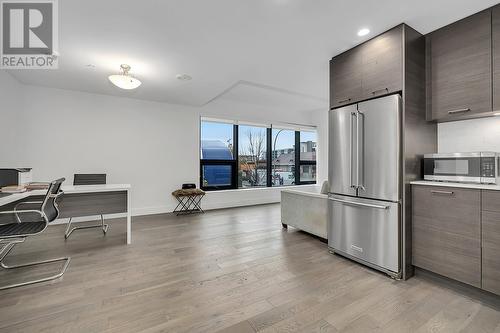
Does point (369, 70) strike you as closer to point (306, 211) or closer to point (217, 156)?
point (306, 211)

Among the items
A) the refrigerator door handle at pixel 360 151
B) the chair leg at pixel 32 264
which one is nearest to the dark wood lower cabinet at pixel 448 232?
the refrigerator door handle at pixel 360 151

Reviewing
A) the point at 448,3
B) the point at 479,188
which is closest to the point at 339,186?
the point at 479,188

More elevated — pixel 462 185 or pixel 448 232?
pixel 462 185

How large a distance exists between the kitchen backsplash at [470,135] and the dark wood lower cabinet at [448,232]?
73 cm

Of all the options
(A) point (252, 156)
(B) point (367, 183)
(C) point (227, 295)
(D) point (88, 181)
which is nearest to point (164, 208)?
(D) point (88, 181)

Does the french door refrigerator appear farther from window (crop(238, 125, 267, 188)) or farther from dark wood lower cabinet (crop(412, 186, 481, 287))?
window (crop(238, 125, 267, 188))

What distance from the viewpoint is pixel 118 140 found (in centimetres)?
470

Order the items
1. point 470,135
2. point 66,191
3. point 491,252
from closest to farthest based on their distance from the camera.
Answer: point 491,252 < point 470,135 < point 66,191

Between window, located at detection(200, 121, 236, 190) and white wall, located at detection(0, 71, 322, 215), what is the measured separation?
0.77 feet

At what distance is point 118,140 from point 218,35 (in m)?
3.46

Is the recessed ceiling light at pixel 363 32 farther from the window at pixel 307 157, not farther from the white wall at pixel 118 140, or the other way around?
the window at pixel 307 157

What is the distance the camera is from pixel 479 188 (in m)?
1.80

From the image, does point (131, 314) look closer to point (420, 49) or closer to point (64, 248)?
point (64, 248)

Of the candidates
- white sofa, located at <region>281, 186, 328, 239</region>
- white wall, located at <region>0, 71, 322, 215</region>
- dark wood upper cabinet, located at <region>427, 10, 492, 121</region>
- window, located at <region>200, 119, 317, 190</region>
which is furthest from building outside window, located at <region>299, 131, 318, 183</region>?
dark wood upper cabinet, located at <region>427, 10, 492, 121</region>
